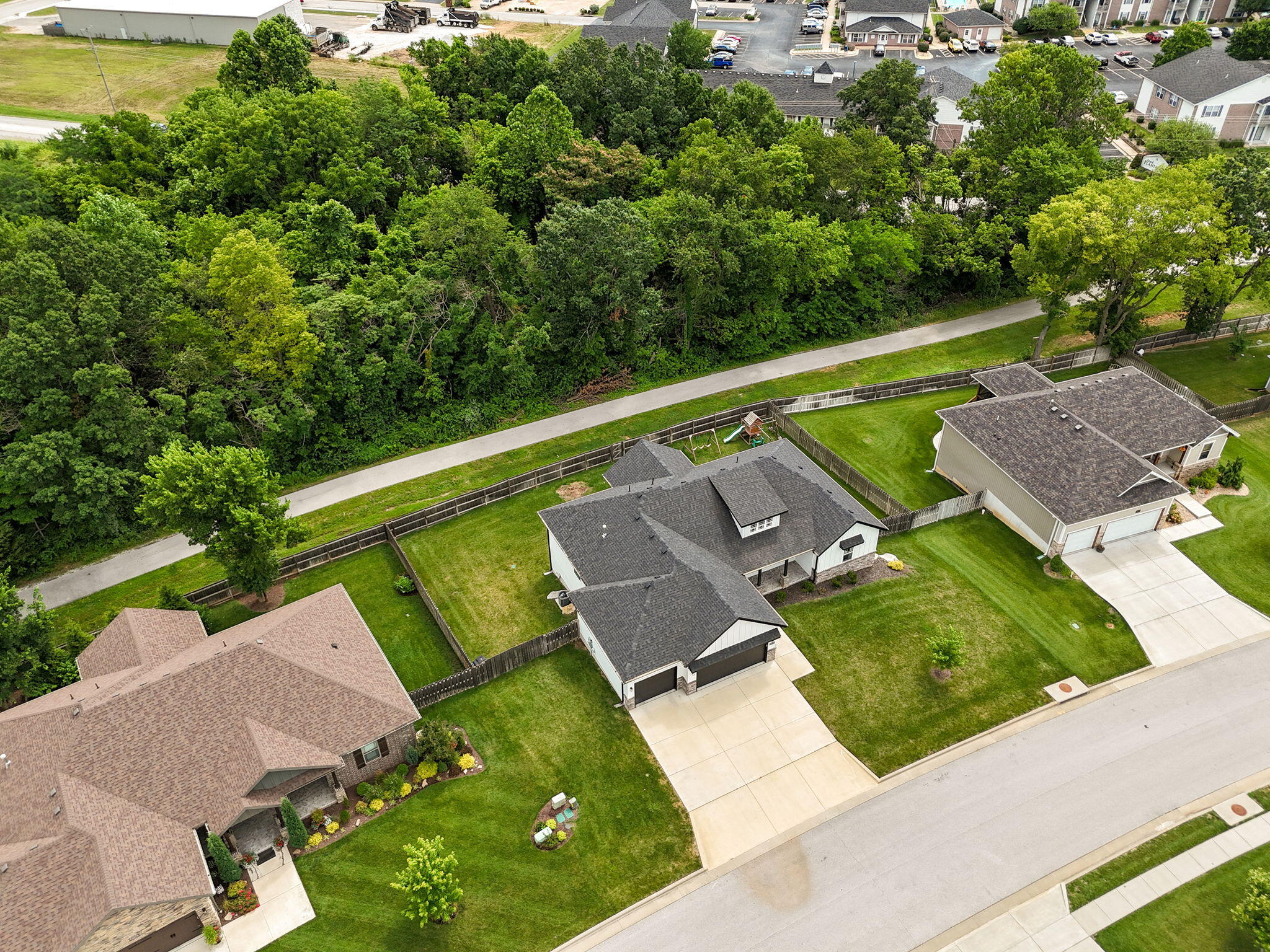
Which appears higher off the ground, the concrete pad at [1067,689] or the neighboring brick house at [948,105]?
the neighboring brick house at [948,105]

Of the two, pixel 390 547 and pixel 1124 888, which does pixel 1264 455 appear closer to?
pixel 1124 888

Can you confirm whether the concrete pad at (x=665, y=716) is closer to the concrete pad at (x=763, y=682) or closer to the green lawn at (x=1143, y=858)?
the concrete pad at (x=763, y=682)

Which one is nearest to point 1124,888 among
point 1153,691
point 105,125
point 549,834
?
point 1153,691

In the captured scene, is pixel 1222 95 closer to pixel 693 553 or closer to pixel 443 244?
pixel 443 244

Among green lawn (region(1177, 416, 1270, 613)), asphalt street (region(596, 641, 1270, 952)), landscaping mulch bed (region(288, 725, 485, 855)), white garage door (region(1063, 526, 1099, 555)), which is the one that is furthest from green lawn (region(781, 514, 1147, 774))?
landscaping mulch bed (region(288, 725, 485, 855))

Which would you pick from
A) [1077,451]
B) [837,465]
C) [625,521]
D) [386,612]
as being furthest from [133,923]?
[1077,451]

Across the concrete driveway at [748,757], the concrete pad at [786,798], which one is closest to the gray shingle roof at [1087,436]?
the concrete driveway at [748,757]

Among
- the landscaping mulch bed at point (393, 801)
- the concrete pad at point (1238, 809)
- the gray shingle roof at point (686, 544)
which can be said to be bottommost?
the landscaping mulch bed at point (393, 801)
